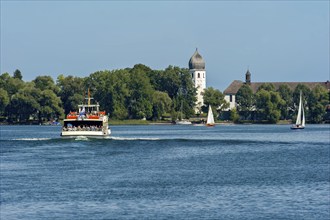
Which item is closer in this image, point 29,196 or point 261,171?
point 29,196

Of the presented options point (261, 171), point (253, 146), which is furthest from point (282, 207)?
point (253, 146)

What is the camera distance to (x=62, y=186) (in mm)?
58688

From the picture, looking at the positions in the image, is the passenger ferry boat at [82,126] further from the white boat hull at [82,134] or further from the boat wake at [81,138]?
the boat wake at [81,138]

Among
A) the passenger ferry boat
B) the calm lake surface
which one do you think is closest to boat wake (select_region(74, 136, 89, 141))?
the passenger ferry boat

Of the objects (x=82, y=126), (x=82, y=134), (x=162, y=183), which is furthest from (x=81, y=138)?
(x=162, y=183)

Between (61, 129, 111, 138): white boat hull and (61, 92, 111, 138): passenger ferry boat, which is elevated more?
(61, 92, 111, 138): passenger ferry boat

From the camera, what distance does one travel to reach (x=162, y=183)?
2403 inches

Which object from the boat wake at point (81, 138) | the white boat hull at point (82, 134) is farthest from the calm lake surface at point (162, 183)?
the white boat hull at point (82, 134)

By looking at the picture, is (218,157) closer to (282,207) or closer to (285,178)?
(285,178)

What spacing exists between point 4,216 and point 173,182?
18145 millimetres

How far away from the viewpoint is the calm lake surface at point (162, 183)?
4775cm

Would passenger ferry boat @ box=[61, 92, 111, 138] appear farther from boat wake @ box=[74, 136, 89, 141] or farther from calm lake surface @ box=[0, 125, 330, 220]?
calm lake surface @ box=[0, 125, 330, 220]

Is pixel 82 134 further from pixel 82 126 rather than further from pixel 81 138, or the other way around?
pixel 82 126

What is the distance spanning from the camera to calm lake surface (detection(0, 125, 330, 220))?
47.8m
